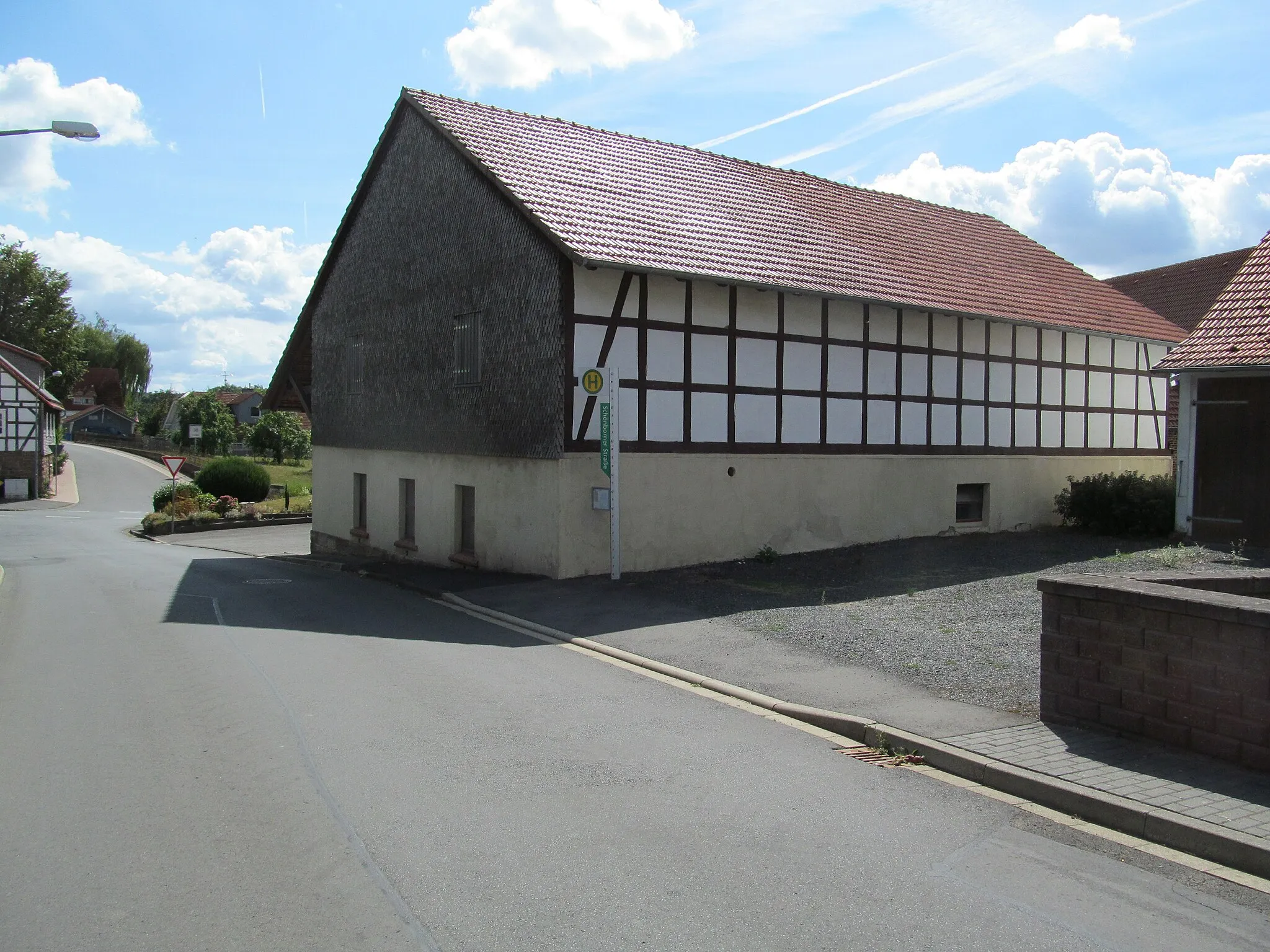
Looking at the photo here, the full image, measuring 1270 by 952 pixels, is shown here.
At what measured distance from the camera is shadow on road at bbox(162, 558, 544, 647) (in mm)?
12688

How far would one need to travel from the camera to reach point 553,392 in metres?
16.0

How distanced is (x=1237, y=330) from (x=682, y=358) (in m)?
9.55

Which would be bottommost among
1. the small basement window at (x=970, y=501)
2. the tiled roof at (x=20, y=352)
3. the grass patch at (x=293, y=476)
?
the grass patch at (x=293, y=476)

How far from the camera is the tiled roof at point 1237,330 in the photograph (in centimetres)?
1686

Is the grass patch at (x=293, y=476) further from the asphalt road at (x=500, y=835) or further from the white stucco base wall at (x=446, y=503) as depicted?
the asphalt road at (x=500, y=835)

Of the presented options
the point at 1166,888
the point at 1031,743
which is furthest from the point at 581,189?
the point at 1166,888

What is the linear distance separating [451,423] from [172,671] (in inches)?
394

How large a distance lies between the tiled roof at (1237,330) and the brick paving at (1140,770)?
12098mm

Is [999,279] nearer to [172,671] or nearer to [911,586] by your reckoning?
[911,586]

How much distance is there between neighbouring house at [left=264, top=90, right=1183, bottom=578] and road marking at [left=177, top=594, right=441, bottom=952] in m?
8.27

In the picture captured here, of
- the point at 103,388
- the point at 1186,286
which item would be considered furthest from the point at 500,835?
the point at 103,388

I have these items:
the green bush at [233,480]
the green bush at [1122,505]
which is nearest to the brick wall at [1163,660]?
the green bush at [1122,505]

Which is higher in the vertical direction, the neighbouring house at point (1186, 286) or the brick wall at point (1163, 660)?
the neighbouring house at point (1186, 286)

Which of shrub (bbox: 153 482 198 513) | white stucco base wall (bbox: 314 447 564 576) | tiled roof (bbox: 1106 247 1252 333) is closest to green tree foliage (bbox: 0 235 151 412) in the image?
shrub (bbox: 153 482 198 513)
